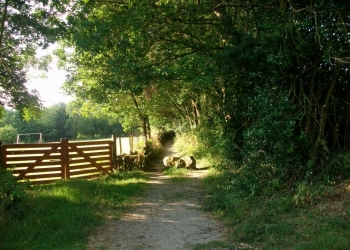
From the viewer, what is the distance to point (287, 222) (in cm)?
576

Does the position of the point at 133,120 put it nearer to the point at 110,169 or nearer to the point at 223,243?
the point at 110,169

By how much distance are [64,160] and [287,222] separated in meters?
8.80

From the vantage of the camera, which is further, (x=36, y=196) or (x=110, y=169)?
(x=110, y=169)

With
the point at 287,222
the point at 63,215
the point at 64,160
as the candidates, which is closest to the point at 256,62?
the point at 287,222

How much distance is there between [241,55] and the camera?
8133 mm

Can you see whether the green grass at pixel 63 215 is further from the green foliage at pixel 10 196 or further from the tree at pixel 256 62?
the tree at pixel 256 62

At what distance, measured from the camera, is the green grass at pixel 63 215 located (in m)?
5.31

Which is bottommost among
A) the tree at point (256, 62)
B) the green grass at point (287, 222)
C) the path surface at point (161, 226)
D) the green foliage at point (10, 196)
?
the path surface at point (161, 226)

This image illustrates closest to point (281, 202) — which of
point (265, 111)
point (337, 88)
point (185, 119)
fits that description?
point (265, 111)

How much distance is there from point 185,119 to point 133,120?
246 inches

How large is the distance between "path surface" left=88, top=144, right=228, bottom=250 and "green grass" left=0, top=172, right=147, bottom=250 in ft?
1.10

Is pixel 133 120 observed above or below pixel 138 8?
below

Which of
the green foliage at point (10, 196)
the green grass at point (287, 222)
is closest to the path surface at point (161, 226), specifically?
the green grass at point (287, 222)

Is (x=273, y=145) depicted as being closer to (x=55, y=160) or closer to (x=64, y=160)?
(x=64, y=160)
